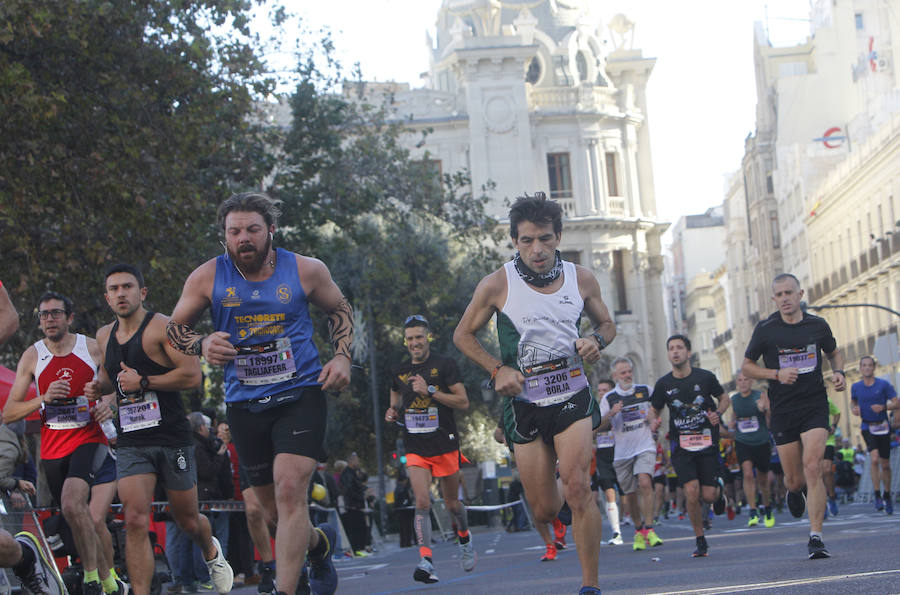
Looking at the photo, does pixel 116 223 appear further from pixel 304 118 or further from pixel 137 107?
pixel 304 118

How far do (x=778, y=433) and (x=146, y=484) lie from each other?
533 cm

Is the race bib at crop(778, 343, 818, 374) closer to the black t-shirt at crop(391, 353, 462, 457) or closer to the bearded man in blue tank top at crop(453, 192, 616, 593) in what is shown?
the black t-shirt at crop(391, 353, 462, 457)

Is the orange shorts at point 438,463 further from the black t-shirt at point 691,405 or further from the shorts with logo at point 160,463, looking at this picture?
the shorts with logo at point 160,463

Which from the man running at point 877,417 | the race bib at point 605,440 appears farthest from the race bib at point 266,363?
the man running at point 877,417

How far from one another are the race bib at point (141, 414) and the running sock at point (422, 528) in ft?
13.5

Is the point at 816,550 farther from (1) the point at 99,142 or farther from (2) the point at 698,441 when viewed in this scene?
(1) the point at 99,142

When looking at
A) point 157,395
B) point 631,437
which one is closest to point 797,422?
point 157,395

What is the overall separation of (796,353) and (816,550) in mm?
1846

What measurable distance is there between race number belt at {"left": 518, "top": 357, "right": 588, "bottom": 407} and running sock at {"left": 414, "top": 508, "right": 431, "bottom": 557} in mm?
4762

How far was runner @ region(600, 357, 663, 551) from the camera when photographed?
1760 centimetres

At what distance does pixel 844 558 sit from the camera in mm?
11039

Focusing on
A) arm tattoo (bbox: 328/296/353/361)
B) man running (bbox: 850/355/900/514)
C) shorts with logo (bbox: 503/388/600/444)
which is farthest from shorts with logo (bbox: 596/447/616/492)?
arm tattoo (bbox: 328/296/353/361)

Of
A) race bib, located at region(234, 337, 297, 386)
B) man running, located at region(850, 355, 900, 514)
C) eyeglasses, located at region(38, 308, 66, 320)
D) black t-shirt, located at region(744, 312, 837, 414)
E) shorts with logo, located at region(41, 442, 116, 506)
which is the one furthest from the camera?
man running, located at region(850, 355, 900, 514)

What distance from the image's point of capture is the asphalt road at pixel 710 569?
9.23 meters
